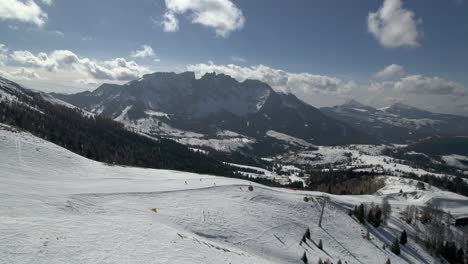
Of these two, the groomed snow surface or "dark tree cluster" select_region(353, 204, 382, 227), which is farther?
"dark tree cluster" select_region(353, 204, 382, 227)

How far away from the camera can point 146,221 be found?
40375 mm

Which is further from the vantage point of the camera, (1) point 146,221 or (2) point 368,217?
(2) point 368,217

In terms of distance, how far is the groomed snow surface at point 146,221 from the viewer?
28.2m

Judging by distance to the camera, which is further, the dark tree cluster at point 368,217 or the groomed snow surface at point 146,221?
the dark tree cluster at point 368,217

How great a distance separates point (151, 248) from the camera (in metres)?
31.1

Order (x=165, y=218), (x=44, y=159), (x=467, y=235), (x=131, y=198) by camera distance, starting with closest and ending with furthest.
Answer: (x=165, y=218) → (x=131, y=198) → (x=44, y=159) → (x=467, y=235)

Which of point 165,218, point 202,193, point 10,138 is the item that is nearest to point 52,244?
point 165,218

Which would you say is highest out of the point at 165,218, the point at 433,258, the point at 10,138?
the point at 10,138

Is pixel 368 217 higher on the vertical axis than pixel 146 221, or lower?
lower

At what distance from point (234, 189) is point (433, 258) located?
214 ft

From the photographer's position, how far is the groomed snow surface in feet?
92.6

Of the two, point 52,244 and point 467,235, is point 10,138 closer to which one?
point 52,244

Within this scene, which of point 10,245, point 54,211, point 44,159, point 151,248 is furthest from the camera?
point 44,159

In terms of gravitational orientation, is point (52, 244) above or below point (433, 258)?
above
